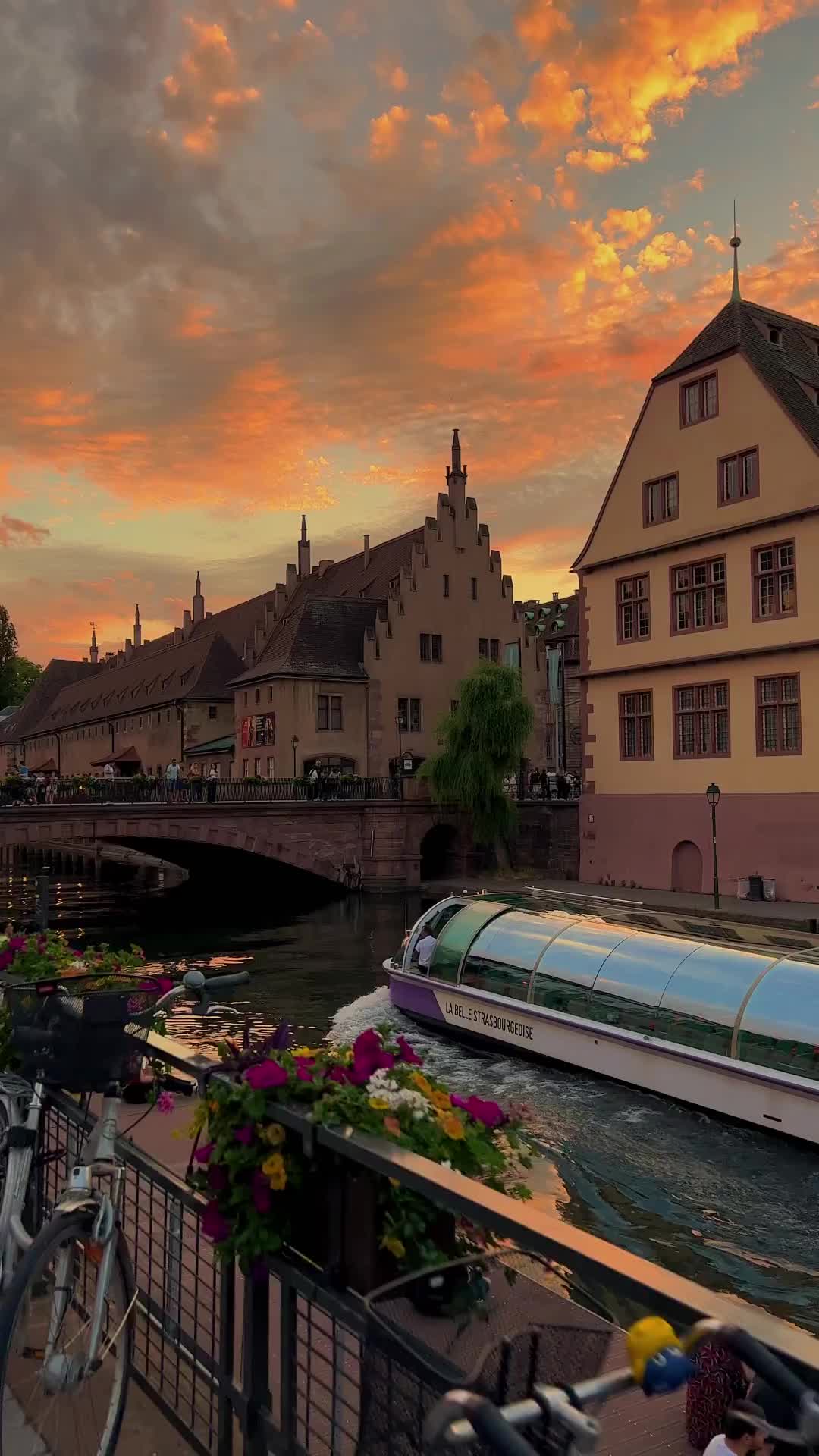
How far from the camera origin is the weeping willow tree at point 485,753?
4334 cm

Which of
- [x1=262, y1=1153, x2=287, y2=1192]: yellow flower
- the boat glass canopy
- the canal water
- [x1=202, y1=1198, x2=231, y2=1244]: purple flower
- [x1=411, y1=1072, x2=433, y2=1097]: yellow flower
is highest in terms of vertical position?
[x1=411, y1=1072, x2=433, y2=1097]: yellow flower

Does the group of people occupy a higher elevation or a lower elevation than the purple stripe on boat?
higher

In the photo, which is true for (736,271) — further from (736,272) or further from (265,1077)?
(265,1077)

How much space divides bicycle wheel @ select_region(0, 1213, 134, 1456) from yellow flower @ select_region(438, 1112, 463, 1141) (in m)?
1.11

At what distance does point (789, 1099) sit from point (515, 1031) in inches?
196

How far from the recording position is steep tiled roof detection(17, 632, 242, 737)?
70438mm

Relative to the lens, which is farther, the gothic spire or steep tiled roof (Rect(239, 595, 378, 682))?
steep tiled roof (Rect(239, 595, 378, 682))

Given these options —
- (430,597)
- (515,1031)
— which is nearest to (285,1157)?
(515,1031)

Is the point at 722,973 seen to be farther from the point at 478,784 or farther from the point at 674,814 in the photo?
the point at 478,784

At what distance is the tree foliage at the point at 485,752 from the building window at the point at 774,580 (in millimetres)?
13435

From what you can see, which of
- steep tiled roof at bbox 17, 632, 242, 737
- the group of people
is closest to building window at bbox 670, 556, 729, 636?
steep tiled roof at bbox 17, 632, 242, 737

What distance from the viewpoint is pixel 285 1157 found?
322cm

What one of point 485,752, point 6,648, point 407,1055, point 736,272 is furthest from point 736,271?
point 6,648

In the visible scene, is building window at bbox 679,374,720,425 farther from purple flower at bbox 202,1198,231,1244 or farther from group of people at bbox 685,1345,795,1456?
purple flower at bbox 202,1198,231,1244
